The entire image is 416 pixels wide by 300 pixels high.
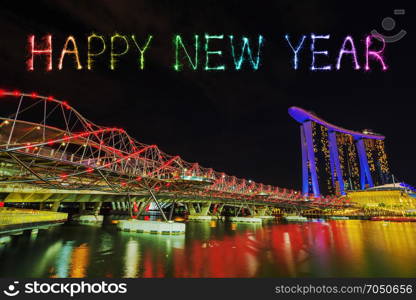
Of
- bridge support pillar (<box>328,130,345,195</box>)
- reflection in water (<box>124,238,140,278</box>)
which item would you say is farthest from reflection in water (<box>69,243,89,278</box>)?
bridge support pillar (<box>328,130,345,195</box>)

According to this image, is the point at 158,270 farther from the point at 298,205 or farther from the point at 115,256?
the point at 298,205

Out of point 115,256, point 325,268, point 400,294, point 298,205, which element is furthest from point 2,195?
point 298,205

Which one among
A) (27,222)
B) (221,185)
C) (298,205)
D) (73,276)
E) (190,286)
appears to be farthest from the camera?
(298,205)

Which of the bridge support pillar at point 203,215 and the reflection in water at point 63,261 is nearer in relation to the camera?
the reflection in water at point 63,261

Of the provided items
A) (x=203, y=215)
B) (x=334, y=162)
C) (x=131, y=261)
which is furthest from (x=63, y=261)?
(x=334, y=162)

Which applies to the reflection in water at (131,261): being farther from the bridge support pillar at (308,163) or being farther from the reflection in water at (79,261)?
the bridge support pillar at (308,163)

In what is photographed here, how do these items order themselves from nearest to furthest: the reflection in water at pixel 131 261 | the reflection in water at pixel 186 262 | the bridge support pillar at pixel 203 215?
the reflection in water at pixel 131 261
the reflection in water at pixel 186 262
the bridge support pillar at pixel 203 215

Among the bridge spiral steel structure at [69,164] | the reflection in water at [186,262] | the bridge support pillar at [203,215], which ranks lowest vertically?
the bridge support pillar at [203,215]

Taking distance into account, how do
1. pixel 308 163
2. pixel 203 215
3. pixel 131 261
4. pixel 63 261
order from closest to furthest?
pixel 63 261 < pixel 131 261 < pixel 203 215 < pixel 308 163

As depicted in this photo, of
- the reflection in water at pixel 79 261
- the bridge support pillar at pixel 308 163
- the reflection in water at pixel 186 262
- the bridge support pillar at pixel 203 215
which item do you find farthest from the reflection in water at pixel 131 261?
the bridge support pillar at pixel 308 163

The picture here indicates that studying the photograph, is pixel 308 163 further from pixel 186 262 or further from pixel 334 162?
pixel 186 262

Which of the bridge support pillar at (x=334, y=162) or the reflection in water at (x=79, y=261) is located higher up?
the bridge support pillar at (x=334, y=162)
